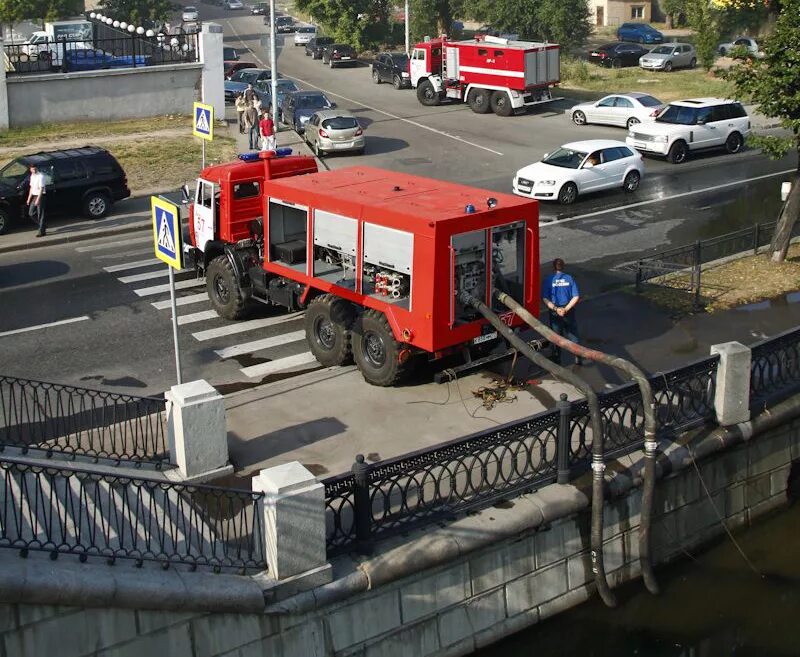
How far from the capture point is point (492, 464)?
38.3 feet

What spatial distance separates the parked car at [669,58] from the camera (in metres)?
52.4

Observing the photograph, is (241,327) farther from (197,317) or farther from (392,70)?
(392,70)

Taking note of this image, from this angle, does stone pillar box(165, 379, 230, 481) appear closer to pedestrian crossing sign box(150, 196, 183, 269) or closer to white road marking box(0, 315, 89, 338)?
pedestrian crossing sign box(150, 196, 183, 269)

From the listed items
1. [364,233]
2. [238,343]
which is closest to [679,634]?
[364,233]

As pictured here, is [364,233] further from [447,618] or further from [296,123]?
[296,123]

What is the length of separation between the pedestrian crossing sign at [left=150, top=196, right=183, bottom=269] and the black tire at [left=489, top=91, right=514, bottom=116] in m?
28.0

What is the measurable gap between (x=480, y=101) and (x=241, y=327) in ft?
81.3

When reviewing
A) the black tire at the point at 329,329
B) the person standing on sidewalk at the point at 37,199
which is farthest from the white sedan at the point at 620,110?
the black tire at the point at 329,329

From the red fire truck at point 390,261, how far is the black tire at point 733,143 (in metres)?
19.9

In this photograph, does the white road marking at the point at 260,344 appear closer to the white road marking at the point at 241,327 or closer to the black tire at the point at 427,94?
the white road marking at the point at 241,327

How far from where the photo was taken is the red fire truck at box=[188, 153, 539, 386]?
1362 centimetres

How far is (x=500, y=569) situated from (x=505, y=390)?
12.3 feet

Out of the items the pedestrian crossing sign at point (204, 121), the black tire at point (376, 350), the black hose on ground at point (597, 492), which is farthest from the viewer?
the pedestrian crossing sign at point (204, 121)

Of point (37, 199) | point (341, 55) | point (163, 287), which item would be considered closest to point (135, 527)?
point (163, 287)
